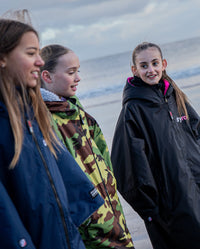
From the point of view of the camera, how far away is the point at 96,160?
247 centimetres

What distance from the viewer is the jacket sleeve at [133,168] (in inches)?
116

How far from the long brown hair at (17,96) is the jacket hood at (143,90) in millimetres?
1326

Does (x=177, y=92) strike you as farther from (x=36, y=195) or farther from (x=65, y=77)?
(x=36, y=195)

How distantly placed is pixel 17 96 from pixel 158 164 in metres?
1.58

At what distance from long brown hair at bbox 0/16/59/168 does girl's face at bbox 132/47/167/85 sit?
4.91 ft

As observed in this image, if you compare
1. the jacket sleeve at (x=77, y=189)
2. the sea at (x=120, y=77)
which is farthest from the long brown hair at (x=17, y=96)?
the sea at (x=120, y=77)

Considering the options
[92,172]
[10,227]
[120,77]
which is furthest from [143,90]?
[120,77]

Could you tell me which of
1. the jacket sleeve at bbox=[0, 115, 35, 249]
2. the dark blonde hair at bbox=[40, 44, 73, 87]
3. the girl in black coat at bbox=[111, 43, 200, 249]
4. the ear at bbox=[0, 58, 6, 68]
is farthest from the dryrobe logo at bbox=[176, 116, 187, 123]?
the jacket sleeve at bbox=[0, 115, 35, 249]

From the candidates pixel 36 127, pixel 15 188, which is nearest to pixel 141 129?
pixel 36 127

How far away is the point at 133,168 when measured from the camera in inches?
118

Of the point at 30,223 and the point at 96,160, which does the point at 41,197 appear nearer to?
the point at 30,223

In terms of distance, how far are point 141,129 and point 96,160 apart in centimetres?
77

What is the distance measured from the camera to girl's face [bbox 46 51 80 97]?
2.70 m

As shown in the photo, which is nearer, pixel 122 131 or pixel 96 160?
pixel 96 160
